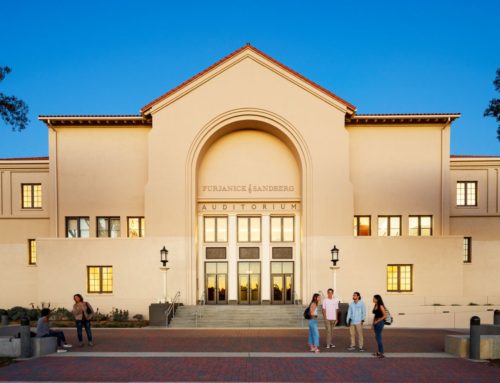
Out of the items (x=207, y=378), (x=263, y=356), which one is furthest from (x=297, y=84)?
(x=207, y=378)

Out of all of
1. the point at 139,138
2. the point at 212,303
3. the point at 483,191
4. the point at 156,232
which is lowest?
the point at 212,303

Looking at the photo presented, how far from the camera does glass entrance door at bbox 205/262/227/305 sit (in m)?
26.6

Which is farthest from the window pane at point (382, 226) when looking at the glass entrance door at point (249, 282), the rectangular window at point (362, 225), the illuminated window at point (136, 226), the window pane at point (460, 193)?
the illuminated window at point (136, 226)

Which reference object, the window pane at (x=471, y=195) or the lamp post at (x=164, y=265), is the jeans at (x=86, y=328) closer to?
the lamp post at (x=164, y=265)

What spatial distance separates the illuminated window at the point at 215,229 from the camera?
88.4 feet

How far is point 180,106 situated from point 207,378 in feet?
59.5

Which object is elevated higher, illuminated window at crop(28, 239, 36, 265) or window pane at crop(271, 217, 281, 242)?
window pane at crop(271, 217, 281, 242)

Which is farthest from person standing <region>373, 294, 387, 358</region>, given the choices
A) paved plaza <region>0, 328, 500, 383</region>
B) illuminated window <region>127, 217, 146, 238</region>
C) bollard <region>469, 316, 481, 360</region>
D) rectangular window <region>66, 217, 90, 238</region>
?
rectangular window <region>66, 217, 90, 238</region>

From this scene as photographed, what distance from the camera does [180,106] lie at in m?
25.7

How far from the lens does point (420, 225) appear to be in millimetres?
26750

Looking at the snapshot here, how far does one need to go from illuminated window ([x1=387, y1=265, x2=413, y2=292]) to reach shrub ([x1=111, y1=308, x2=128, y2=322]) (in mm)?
15985

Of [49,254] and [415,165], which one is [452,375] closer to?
[415,165]

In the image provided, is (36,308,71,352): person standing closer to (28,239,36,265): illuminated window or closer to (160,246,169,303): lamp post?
(160,246,169,303): lamp post

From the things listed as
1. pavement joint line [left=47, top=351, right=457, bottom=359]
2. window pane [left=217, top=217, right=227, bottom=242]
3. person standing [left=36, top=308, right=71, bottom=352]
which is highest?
window pane [left=217, top=217, right=227, bottom=242]
